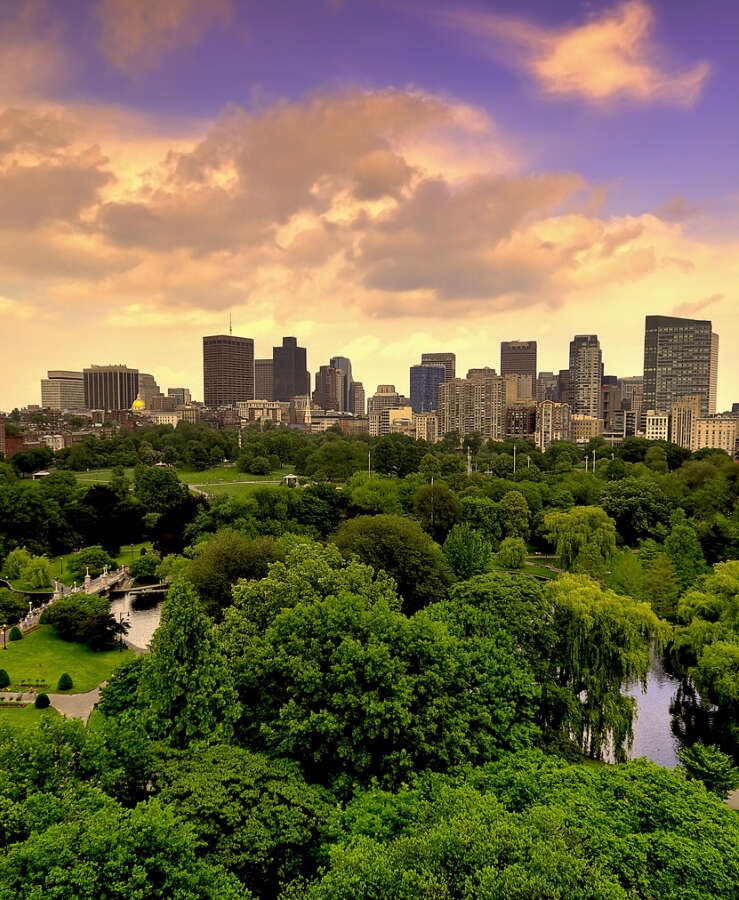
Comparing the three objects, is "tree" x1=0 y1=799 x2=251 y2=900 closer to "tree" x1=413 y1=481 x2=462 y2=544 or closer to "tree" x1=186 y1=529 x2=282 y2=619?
"tree" x1=186 y1=529 x2=282 y2=619

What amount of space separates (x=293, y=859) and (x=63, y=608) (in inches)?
1146

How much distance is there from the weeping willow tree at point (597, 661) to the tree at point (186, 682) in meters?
12.1

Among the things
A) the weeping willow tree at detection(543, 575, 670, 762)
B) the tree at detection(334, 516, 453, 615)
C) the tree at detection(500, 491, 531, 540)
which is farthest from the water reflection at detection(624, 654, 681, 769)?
the tree at detection(500, 491, 531, 540)

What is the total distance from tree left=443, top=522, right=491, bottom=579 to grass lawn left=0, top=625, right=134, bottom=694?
22.9 meters

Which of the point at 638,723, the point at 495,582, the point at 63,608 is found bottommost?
the point at 638,723

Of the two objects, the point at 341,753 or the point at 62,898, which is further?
the point at 341,753

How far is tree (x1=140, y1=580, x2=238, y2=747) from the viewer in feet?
61.4

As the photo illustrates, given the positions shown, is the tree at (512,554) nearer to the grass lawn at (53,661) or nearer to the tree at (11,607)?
the grass lawn at (53,661)

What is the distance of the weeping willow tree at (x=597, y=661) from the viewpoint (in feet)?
80.5

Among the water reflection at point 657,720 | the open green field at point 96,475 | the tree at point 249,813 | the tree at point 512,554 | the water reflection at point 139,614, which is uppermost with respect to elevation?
the tree at point 249,813

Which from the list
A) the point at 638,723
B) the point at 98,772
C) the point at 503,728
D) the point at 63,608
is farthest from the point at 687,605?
the point at 63,608

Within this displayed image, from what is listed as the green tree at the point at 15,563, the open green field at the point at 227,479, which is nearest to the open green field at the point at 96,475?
the open green field at the point at 227,479

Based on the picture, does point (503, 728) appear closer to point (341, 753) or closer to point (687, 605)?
point (341, 753)

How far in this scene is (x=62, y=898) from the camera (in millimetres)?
11383
